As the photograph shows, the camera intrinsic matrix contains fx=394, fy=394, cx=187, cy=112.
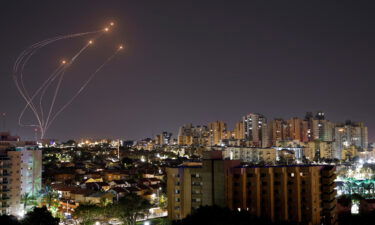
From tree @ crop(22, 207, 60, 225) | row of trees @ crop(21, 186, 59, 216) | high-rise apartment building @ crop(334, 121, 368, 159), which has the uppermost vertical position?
high-rise apartment building @ crop(334, 121, 368, 159)

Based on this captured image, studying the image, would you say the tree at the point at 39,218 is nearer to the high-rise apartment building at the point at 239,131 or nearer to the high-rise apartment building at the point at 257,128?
the high-rise apartment building at the point at 257,128

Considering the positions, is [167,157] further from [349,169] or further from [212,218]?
[212,218]

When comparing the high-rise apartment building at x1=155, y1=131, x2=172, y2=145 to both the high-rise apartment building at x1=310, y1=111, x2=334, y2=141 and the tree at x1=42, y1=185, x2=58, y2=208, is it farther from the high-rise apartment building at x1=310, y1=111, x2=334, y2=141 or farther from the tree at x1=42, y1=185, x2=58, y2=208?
the tree at x1=42, y1=185, x2=58, y2=208

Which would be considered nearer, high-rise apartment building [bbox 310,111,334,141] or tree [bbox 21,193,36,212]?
tree [bbox 21,193,36,212]

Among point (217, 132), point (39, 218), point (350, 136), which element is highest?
point (217, 132)

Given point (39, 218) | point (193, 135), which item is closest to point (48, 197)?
point (39, 218)

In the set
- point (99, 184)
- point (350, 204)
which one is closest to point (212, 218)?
point (350, 204)

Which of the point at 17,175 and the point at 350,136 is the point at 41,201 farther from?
the point at 350,136

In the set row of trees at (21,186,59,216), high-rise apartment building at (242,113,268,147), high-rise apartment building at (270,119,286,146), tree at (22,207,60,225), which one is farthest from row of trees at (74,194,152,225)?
high-rise apartment building at (270,119,286,146)
